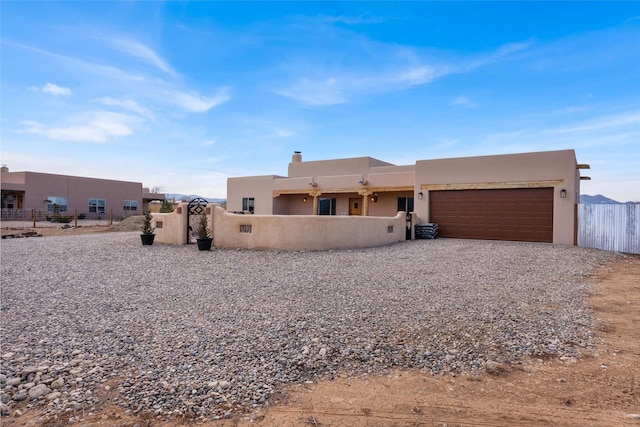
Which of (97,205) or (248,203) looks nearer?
(248,203)

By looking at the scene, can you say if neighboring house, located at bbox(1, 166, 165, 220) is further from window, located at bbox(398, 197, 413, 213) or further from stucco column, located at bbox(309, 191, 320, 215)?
window, located at bbox(398, 197, 413, 213)

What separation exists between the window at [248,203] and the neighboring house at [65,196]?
10.7m

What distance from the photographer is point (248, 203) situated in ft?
80.5

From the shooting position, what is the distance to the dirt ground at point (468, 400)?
Result: 2574mm

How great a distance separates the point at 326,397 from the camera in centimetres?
292

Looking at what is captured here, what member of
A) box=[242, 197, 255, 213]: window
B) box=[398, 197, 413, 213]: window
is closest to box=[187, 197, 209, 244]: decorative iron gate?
box=[242, 197, 255, 213]: window

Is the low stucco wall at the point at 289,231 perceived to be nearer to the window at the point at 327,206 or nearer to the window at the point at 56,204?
the window at the point at 327,206

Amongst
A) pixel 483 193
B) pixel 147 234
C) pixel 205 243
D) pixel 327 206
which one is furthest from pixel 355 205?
pixel 147 234

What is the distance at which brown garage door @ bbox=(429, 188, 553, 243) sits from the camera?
14.4 m

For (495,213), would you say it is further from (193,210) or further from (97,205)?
(97,205)

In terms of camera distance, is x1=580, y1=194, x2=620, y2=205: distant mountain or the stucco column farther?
the stucco column

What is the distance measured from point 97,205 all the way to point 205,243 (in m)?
30.4

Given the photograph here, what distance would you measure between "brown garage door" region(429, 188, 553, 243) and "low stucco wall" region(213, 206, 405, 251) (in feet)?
14.9

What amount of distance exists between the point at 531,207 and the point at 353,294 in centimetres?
1196
